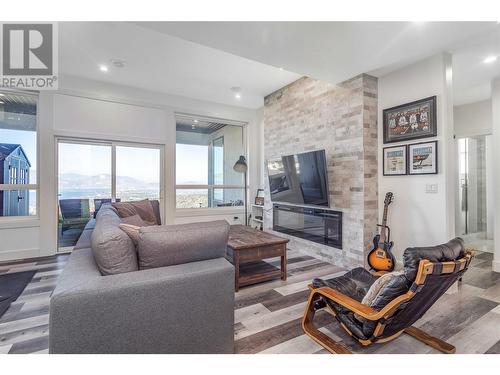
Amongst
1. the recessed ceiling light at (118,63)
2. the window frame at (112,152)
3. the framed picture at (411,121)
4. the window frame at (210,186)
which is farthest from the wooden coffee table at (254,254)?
the recessed ceiling light at (118,63)

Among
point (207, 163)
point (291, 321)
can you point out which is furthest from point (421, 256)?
point (207, 163)

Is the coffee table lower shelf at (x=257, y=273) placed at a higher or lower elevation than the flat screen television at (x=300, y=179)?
lower

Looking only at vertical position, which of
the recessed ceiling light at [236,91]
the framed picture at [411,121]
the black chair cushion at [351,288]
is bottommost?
the black chair cushion at [351,288]

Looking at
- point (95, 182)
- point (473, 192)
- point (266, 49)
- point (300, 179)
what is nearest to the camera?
point (266, 49)

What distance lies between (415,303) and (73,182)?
5046 mm

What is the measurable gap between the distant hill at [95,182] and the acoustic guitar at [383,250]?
13.4ft

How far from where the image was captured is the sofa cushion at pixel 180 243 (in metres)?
1.48

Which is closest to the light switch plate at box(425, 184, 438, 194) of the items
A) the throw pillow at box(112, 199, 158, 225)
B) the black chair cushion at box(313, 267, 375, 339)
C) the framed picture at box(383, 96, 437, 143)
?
the framed picture at box(383, 96, 437, 143)

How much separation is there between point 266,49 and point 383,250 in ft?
9.02

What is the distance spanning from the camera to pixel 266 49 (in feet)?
8.61

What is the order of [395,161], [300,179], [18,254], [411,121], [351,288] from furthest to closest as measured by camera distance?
1. [300,179]
2. [18,254]
3. [395,161]
4. [411,121]
5. [351,288]

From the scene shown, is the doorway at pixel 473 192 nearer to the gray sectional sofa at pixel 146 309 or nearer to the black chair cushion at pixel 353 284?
the black chair cushion at pixel 353 284

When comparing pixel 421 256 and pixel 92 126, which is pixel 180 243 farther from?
pixel 92 126

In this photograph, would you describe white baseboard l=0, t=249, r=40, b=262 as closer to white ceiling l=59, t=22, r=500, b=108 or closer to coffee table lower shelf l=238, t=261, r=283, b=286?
white ceiling l=59, t=22, r=500, b=108
